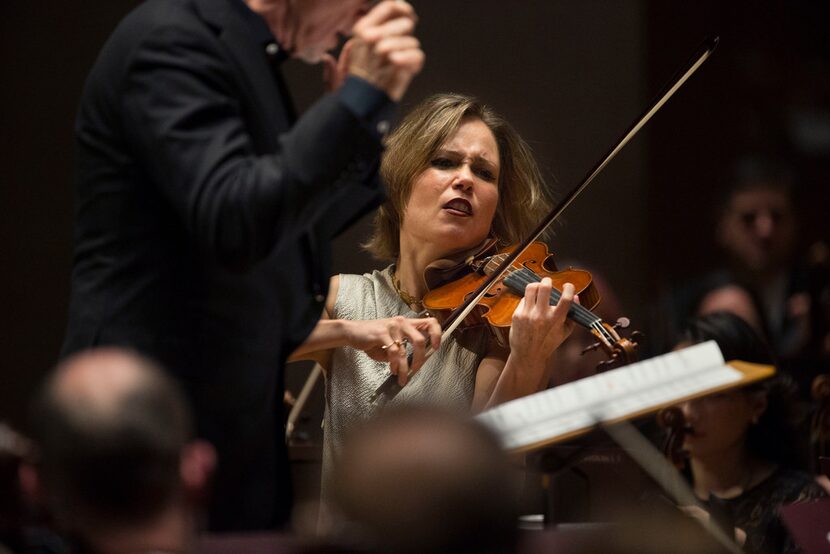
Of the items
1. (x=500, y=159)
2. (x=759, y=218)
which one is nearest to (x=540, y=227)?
(x=500, y=159)

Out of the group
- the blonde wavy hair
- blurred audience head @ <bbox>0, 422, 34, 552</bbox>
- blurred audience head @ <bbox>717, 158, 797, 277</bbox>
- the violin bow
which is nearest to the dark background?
blurred audience head @ <bbox>717, 158, 797, 277</bbox>

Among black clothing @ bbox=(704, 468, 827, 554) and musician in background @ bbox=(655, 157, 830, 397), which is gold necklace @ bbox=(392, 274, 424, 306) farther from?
musician in background @ bbox=(655, 157, 830, 397)

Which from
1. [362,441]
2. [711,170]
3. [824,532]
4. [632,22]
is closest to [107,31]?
[632,22]

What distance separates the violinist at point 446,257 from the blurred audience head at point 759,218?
1.87 m

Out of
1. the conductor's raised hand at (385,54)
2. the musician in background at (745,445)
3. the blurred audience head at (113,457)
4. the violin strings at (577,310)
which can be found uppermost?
the conductor's raised hand at (385,54)

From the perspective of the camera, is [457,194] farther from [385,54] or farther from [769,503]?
[385,54]

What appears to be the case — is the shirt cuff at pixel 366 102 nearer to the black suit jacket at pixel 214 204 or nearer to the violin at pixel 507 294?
the black suit jacket at pixel 214 204

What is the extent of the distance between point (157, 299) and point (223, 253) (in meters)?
0.11

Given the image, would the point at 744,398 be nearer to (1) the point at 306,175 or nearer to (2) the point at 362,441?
(1) the point at 306,175

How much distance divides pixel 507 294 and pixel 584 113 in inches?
71.5

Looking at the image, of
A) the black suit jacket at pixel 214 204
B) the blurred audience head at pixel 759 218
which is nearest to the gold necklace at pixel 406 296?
the black suit jacket at pixel 214 204

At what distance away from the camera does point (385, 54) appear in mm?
1318

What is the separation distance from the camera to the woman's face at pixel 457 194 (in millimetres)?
2439

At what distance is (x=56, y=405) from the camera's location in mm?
953
